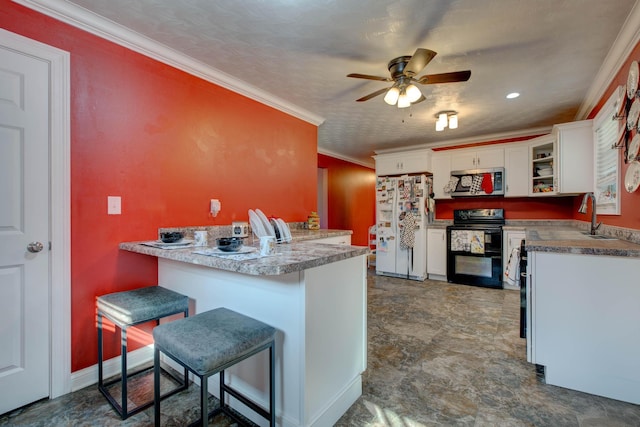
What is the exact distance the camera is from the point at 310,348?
132 cm

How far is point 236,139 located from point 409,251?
A: 3.31m

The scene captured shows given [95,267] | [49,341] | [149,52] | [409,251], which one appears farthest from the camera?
[409,251]

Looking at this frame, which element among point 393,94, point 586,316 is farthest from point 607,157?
point 393,94

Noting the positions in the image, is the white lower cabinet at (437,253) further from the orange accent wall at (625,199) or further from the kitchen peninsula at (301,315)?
the kitchen peninsula at (301,315)

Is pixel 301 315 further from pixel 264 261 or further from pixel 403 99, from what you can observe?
pixel 403 99

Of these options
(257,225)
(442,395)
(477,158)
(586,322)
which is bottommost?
(442,395)

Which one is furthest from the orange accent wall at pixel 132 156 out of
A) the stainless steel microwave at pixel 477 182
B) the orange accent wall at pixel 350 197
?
the stainless steel microwave at pixel 477 182

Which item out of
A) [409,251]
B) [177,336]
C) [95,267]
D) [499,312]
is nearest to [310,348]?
[177,336]

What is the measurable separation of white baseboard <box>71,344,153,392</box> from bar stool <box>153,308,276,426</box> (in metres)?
0.91

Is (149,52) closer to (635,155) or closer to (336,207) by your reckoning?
(635,155)

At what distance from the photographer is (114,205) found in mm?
1931

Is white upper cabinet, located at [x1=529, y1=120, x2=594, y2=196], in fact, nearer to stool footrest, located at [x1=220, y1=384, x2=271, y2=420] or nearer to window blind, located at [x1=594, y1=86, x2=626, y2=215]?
window blind, located at [x1=594, y1=86, x2=626, y2=215]

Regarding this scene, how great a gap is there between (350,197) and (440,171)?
2.20m

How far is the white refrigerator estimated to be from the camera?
461 cm
